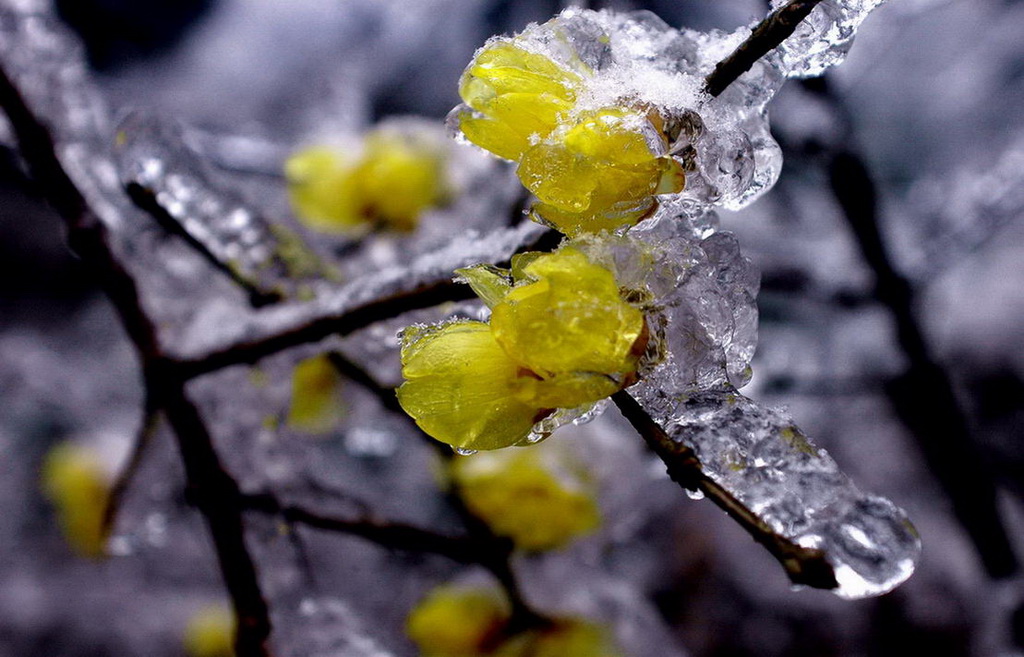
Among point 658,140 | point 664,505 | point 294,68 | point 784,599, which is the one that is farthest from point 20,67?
point 294,68

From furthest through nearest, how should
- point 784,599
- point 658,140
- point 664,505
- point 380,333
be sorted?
point 664,505 → point 784,599 → point 380,333 → point 658,140

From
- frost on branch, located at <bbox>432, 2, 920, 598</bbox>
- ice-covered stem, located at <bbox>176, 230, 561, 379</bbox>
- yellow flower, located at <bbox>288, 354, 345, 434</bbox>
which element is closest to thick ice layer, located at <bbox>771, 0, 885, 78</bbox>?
frost on branch, located at <bbox>432, 2, 920, 598</bbox>

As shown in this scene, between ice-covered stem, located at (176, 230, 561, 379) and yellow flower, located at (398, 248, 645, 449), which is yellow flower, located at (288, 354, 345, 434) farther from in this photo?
yellow flower, located at (398, 248, 645, 449)

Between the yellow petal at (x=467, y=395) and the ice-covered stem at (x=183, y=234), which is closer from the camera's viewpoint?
the yellow petal at (x=467, y=395)

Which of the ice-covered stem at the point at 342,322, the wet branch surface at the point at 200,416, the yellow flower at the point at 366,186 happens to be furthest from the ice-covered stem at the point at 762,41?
the yellow flower at the point at 366,186

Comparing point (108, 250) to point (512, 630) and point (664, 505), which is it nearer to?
point (512, 630)

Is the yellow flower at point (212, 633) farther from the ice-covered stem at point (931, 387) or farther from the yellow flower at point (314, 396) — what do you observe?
the ice-covered stem at point (931, 387)
